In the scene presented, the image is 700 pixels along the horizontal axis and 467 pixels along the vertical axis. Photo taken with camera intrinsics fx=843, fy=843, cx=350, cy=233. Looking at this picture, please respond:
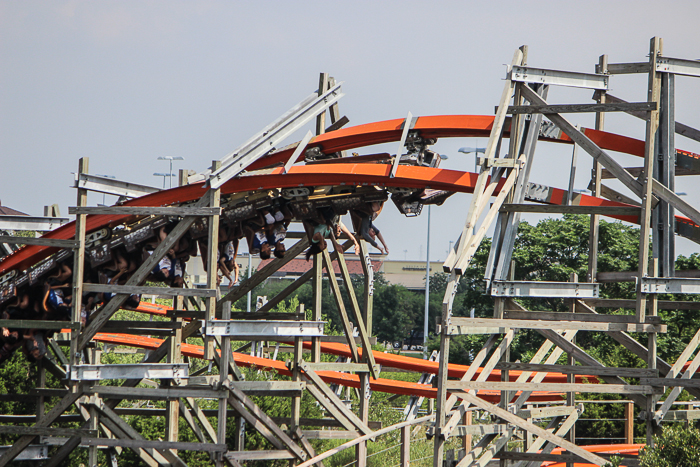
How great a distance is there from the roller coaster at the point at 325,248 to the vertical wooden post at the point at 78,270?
2 cm

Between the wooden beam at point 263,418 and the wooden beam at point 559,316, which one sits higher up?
the wooden beam at point 559,316

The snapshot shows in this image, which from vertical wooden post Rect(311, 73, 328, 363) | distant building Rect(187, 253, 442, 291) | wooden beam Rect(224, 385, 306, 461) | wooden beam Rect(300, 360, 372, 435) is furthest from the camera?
distant building Rect(187, 253, 442, 291)

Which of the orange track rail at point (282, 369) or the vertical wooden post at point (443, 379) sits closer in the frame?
the vertical wooden post at point (443, 379)

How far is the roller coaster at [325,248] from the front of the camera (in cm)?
959

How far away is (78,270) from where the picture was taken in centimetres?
998

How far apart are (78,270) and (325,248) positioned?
142 inches

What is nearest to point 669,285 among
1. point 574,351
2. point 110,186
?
point 574,351

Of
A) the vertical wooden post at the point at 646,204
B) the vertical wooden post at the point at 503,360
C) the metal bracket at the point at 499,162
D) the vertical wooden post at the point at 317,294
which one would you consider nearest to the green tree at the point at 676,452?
the vertical wooden post at the point at 646,204

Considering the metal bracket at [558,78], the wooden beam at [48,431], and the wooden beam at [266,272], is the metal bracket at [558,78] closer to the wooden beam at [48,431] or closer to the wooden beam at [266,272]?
the wooden beam at [266,272]

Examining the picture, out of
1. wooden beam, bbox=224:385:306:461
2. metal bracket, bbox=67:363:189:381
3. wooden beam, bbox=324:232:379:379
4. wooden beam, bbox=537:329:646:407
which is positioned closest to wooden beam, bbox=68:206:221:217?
metal bracket, bbox=67:363:189:381

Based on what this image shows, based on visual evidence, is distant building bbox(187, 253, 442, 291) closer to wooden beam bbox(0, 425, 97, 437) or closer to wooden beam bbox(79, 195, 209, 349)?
wooden beam bbox(0, 425, 97, 437)

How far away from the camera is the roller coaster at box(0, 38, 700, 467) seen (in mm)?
9586

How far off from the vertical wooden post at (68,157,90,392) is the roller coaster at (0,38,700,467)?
0.02m

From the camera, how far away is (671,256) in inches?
402
